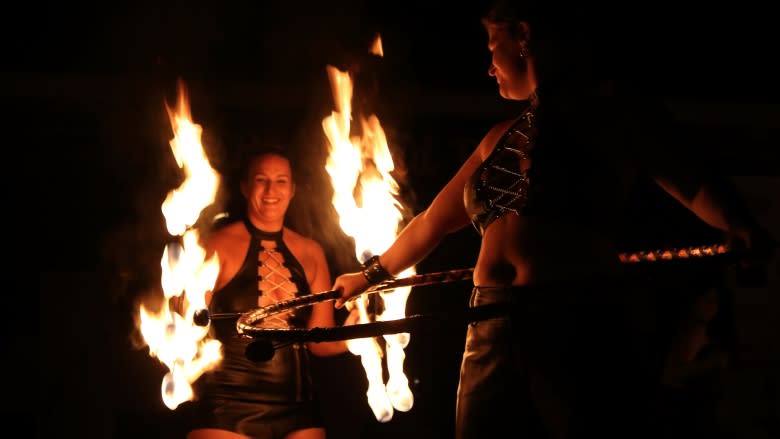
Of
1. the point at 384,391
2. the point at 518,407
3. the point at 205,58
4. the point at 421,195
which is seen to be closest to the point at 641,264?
the point at 518,407

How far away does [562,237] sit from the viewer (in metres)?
2.33

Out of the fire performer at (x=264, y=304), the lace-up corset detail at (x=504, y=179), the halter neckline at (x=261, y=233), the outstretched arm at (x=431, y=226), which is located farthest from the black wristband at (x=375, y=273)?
the halter neckline at (x=261, y=233)

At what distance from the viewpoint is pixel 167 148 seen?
538 centimetres

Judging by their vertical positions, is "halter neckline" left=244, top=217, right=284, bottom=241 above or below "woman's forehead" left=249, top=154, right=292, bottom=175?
below

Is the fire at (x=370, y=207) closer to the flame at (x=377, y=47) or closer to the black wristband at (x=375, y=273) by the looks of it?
the flame at (x=377, y=47)

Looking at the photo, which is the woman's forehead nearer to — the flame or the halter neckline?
the halter neckline

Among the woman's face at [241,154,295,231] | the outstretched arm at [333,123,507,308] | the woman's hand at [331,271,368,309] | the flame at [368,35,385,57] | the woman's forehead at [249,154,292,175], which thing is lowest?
the woman's hand at [331,271,368,309]

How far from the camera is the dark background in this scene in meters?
5.28

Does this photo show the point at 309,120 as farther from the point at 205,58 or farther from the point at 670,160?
the point at 670,160

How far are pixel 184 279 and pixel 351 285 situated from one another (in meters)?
1.78

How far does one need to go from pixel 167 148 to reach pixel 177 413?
1.78 metres

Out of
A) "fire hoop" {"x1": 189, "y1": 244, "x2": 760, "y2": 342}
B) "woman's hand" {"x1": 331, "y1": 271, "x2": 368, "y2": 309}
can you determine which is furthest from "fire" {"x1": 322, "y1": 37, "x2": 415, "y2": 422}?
"woman's hand" {"x1": 331, "y1": 271, "x2": 368, "y2": 309}

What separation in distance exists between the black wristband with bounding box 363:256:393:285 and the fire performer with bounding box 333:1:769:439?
0.76 metres

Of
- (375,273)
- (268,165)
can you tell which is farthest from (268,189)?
(375,273)
